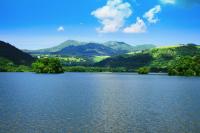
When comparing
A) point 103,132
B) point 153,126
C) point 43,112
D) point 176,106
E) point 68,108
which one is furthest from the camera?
point 176,106

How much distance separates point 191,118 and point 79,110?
2665 centimetres

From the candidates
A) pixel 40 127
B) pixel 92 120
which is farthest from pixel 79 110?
pixel 40 127

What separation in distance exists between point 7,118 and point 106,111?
24.0 m

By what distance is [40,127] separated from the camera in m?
62.2

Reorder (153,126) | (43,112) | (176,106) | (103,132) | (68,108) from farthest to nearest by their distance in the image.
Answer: (176,106) → (68,108) → (43,112) → (153,126) → (103,132)

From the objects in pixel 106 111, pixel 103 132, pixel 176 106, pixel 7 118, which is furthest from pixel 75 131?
pixel 176 106

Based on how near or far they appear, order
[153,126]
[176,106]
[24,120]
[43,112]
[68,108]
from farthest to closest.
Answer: [176,106]
[68,108]
[43,112]
[24,120]
[153,126]

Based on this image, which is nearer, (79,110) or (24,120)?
(24,120)

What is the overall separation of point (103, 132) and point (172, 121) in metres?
17.9

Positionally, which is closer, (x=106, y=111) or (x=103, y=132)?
(x=103, y=132)

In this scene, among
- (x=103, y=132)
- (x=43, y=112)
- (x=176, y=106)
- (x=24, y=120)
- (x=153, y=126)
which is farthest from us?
(x=176, y=106)

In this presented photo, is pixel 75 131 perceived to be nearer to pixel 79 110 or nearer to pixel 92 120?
pixel 92 120

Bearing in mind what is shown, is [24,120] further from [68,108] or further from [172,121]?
[172,121]

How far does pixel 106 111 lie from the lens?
83.4 m
